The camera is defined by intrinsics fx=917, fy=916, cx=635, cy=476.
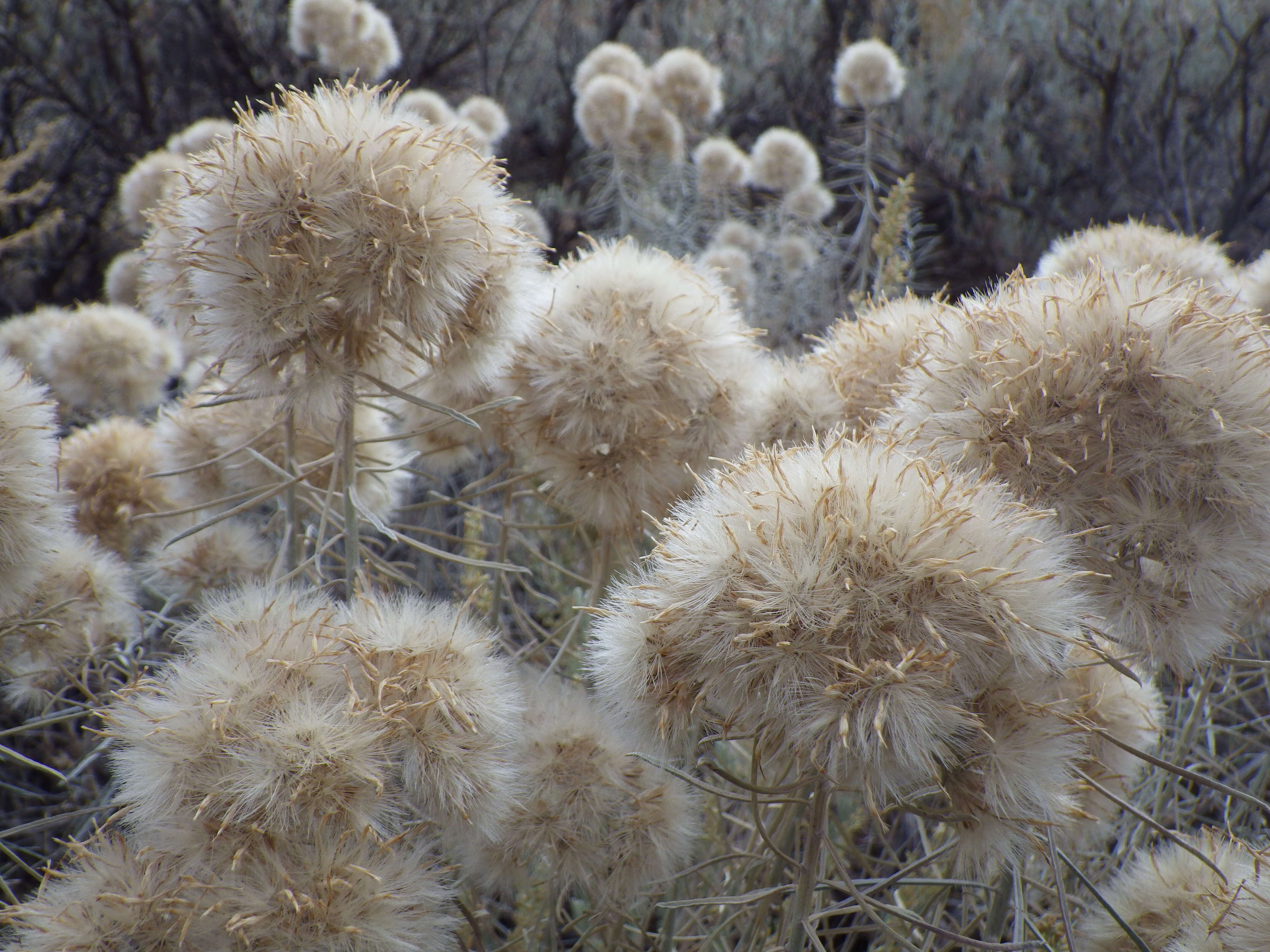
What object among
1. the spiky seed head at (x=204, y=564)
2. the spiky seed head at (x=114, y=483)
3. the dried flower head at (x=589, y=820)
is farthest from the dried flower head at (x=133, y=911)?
the spiky seed head at (x=114, y=483)

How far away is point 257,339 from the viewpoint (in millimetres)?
1290

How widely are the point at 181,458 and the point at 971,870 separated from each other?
5.38ft

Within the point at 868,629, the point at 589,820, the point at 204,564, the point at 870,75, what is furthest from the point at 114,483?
the point at 870,75

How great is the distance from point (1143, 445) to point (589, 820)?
930mm

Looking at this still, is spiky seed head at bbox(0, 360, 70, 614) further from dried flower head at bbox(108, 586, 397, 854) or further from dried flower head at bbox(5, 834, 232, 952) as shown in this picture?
dried flower head at bbox(5, 834, 232, 952)

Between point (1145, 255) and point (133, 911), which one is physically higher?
point (1145, 255)

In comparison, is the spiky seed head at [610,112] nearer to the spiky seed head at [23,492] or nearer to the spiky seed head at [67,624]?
the spiky seed head at [67,624]

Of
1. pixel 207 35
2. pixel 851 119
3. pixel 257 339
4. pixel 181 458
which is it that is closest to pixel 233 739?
pixel 257 339

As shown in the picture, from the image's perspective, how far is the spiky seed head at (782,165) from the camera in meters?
4.50

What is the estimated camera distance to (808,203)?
458 cm

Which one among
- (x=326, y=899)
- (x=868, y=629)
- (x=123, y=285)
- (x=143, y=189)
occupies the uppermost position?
(x=868, y=629)

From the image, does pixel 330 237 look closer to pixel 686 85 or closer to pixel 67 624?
pixel 67 624

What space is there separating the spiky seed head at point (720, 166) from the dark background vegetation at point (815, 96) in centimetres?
96

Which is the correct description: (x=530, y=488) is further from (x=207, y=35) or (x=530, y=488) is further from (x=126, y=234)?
(x=207, y=35)
